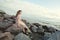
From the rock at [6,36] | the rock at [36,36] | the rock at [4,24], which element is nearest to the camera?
the rock at [6,36]

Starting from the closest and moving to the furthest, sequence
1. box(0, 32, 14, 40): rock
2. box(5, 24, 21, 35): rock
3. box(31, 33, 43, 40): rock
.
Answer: box(0, 32, 14, 40): rock < box(5, 24, 21, 35): rock < box(31, 33, 43, 40): rock

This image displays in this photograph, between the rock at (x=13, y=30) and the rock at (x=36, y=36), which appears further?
the rock at (x=36, y=36)

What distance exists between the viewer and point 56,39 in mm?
8711

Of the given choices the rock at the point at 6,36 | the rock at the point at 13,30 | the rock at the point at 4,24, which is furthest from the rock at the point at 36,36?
the rock at the point at 6,36

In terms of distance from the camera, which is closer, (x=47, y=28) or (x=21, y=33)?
(x=21, y=33)

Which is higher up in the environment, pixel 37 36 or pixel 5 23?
pixel 5 23

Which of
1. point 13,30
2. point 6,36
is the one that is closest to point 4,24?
point 13,30

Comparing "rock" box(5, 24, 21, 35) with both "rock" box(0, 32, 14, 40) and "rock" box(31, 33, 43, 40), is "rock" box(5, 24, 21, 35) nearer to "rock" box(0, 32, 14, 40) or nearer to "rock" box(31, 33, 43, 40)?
"rock" box(0, 32, 14, 40)

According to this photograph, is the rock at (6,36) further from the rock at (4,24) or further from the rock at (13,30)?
the rock at (4,24)

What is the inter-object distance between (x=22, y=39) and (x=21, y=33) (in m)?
0.58

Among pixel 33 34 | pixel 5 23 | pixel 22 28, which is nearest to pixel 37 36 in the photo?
pixel 33 34

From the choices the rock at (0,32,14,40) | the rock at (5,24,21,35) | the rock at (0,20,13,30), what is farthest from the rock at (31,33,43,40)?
the rock at (0,32,14,40)

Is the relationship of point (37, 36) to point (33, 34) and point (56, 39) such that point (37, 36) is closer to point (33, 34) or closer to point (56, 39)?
point (33, 34)

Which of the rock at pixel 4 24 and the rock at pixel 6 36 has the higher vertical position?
the rock at pixel 4 24
